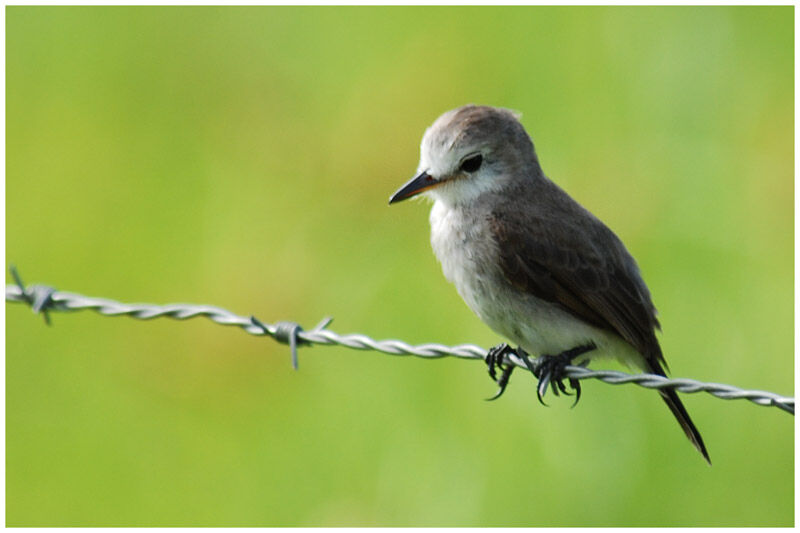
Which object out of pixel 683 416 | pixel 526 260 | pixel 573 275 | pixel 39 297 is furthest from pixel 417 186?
pixel 39 297

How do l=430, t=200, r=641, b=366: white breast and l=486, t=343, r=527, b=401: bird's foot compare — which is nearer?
l=430, t=200, r=641, b=366: white breast

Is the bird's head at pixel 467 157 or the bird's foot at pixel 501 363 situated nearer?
the bird's foot at pixel 501 363

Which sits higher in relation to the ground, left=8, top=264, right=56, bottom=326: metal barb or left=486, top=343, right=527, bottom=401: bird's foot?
left=8, top=264, right=56, bottom=326: metal barb

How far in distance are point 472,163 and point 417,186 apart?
0.28 metres

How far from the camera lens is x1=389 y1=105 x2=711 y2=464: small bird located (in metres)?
4.99

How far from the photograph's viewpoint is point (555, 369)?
4941 mm

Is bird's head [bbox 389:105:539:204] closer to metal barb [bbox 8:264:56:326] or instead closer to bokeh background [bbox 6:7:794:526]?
bokeh background [bbox 6:7:794:526]

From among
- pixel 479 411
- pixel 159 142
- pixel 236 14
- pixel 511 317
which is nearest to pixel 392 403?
pixel 479 411

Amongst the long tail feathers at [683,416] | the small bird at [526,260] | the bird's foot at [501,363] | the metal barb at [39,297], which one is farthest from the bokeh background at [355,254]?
the metal barb at [39,297]

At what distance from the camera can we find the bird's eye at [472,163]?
531cm

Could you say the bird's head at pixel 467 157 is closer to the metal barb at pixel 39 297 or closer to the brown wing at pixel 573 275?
the brown wing at pixel 573 275

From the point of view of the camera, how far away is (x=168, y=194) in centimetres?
779

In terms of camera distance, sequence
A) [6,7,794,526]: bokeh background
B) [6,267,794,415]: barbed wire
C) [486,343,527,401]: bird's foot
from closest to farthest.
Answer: [6,267,794,415]: barbed wire
[486,343,527,401]: bird's foot
[6,7,794,526]: bokeh background

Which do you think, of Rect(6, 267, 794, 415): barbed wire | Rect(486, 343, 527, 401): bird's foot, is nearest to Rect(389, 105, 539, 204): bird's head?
Rect(486, 343, 527, 401): bird's foot
